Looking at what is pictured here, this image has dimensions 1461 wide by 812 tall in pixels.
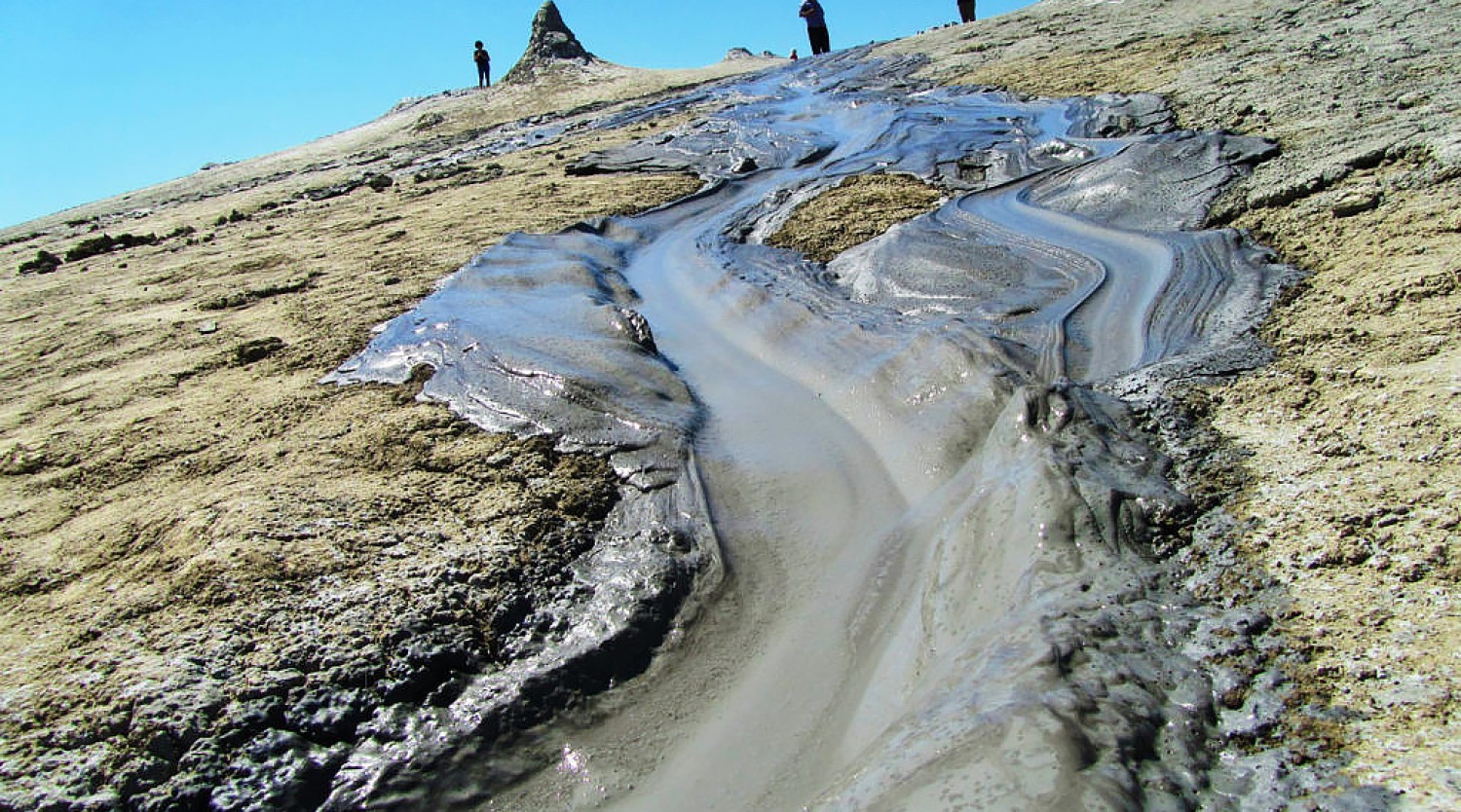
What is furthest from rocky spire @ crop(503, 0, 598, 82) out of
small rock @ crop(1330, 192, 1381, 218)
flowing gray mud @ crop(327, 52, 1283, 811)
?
small rock @ crop(1330, 192, 1381, 218)

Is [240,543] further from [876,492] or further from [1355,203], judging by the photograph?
[1355,203]

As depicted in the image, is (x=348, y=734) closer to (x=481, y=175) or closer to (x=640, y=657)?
(x=640, y=657)

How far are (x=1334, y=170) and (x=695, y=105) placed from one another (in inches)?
385

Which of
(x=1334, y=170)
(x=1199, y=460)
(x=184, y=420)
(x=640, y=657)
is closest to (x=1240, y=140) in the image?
(x=1334, y=170)

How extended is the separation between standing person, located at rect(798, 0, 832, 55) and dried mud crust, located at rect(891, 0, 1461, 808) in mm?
12723

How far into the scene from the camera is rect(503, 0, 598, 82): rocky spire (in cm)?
1934

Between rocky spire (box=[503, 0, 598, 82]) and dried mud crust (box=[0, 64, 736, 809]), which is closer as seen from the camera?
dried mud crust (box=[0, 64, 736, 809])

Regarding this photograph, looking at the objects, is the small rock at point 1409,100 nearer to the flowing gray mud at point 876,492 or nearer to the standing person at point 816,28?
the flowing gray mud at point 876,492

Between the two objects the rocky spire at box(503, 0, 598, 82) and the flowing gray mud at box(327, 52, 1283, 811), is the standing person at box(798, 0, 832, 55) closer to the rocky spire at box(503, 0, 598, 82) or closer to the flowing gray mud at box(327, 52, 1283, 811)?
the rocky spire at box(503, 0, 598, 82)

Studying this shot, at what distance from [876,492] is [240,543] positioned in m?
2.04

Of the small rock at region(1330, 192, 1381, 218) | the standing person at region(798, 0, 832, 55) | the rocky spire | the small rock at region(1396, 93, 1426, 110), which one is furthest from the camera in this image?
the rocky spire

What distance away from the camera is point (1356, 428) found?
2.23 m

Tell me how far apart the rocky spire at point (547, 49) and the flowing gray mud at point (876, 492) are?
626 inches

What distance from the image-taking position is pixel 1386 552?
1801mm
